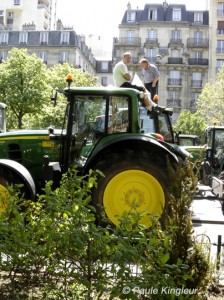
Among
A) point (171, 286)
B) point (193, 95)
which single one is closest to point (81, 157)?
point (171, 286)

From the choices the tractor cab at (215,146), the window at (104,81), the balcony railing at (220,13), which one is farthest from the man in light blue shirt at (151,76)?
the window at (104,81)

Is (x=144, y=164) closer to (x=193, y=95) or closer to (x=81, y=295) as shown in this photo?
(x=81, y=295)

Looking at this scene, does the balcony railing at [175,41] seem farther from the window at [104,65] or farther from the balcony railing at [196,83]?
the window at [104,65]

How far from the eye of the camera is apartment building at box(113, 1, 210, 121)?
66.3 metres

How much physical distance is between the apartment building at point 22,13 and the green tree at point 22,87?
4298cm

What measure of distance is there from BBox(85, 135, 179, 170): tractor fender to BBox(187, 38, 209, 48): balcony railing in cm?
6235

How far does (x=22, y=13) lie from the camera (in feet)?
260

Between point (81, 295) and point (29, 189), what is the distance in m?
4.14

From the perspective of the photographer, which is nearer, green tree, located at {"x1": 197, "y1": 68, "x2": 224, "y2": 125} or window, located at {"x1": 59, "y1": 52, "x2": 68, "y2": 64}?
green tree, located at {"x1": 197, "y1": 68, "x2": 224, "y2": 125}

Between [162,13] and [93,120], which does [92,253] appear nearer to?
[93,120]

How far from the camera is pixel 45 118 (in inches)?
1644

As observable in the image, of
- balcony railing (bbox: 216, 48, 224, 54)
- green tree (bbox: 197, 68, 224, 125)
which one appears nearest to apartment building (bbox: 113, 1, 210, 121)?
balcony railing (bbox: 216, 48, 224, 54)

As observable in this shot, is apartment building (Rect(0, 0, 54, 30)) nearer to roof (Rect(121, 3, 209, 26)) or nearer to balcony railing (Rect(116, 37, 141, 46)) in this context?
roof (Rect(121, 3, 209, 26))

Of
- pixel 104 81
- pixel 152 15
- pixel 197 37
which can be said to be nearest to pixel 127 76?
pixel 197 37
